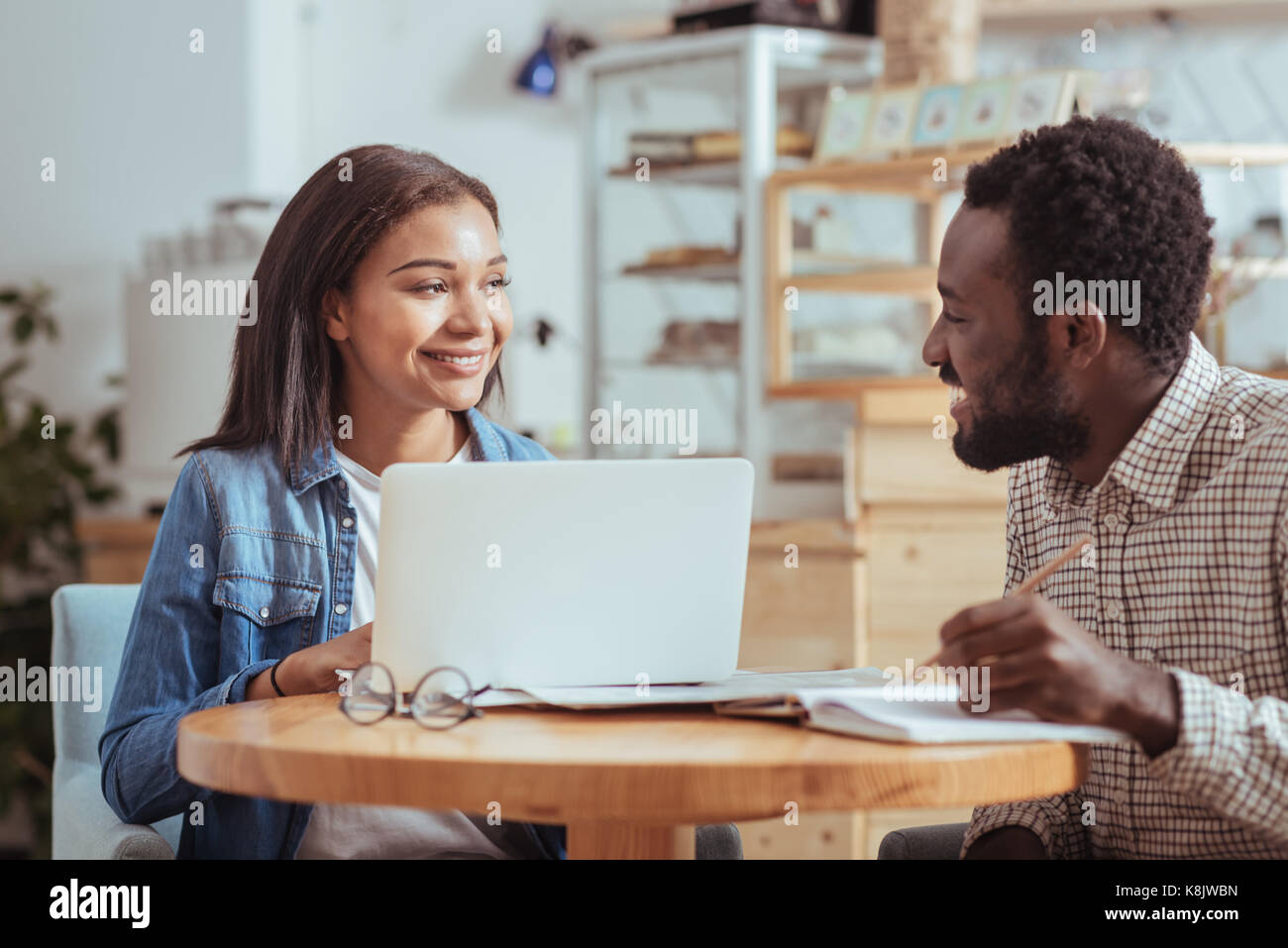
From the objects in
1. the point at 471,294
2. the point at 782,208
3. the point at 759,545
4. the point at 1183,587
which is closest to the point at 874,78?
the point at 782,208

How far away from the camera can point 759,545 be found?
3.07 metres

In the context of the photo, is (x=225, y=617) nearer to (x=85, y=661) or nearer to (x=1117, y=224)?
(x=85, y=661)

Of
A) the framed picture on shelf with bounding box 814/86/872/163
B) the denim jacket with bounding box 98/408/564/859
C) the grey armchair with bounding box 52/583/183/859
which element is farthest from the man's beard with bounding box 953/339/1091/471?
the framed picture on shelf with bounding box 814/86/872/163

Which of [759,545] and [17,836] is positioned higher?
[759,545]

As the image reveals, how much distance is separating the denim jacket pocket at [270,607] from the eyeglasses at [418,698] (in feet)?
1.14

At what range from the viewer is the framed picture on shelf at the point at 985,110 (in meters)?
3.43

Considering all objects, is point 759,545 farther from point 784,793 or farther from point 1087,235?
point 784,793

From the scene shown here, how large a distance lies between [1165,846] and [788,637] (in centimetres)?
174

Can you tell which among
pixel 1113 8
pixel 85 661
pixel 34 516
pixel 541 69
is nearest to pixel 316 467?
pixel 85 661

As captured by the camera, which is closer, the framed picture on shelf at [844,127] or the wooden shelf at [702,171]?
the framed picture on shelf at [844,127]

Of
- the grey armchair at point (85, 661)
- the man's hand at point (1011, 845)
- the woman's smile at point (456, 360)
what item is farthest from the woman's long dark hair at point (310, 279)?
the man's hand at point (1011, 845)

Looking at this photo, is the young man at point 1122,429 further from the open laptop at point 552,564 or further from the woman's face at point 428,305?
the woman's face at point 428,305

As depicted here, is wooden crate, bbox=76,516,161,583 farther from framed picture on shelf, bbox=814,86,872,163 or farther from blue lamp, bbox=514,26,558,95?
blue lamp, bbox=514,26,558,95

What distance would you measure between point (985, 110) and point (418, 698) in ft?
8.92
